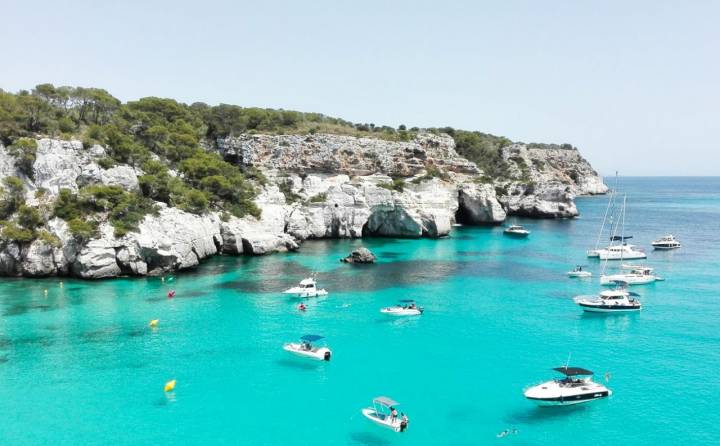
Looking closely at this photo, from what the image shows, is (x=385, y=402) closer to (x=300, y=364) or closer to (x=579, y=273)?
(x=300, y=364)

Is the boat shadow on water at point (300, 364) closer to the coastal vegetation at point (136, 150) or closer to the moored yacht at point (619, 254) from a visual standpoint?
the coastal vegetation at point (136, 150)

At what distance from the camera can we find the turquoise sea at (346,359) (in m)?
25.9

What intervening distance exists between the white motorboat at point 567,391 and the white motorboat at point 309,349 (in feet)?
42.5

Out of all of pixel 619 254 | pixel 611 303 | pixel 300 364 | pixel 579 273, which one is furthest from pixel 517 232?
pixel 300 364

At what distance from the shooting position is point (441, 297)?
163ft

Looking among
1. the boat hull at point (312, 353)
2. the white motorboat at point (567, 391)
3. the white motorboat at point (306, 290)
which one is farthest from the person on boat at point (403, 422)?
the white motorboat at point (306, 290)

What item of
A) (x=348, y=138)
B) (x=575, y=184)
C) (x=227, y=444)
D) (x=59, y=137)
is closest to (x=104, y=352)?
(x=227, y=444)

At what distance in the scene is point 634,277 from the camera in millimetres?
56375

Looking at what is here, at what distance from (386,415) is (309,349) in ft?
32.2

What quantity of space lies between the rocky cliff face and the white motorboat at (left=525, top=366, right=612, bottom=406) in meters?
42.1

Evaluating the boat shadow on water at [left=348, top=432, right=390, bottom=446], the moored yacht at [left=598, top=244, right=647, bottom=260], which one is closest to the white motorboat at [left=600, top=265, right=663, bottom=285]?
the moored yacht at [left=598, top=244, right=647, bottom=260]

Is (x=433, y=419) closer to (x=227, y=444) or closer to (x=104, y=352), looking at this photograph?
(x=227, y=444)

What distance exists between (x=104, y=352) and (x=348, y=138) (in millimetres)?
63677

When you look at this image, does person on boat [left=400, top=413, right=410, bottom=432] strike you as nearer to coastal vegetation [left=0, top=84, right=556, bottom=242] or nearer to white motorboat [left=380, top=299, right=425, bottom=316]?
white motorboat [left=380, top=299, right=425, bottom=316]
